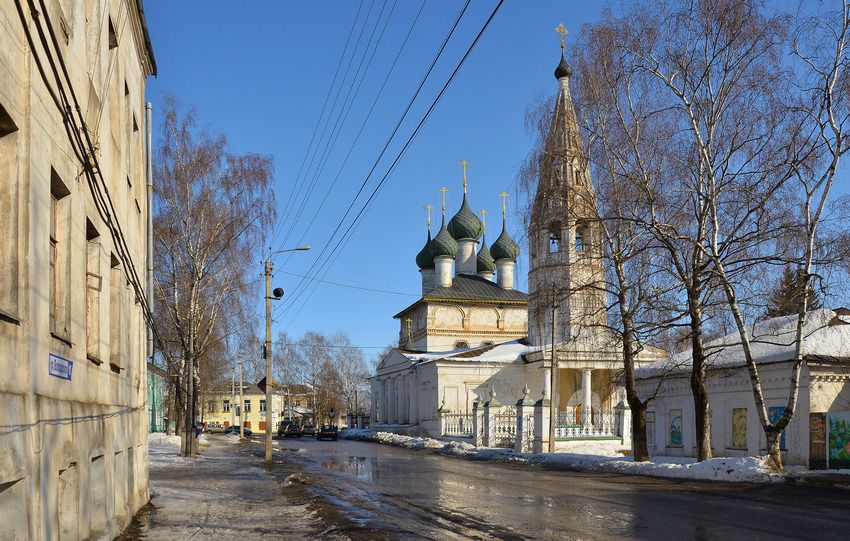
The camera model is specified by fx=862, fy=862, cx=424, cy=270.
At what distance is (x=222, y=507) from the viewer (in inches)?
592

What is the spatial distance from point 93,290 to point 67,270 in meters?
1.99

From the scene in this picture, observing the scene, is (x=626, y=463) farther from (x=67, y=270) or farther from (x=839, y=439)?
(x=67, y=270)

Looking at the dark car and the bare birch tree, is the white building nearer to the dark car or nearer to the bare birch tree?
the bare birch tree

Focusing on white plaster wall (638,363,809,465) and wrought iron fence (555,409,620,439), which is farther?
wrought iron fence (555,409,620,439)

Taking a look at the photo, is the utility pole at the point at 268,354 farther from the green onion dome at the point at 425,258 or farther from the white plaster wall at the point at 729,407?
the green onion dome at the point at 425,258

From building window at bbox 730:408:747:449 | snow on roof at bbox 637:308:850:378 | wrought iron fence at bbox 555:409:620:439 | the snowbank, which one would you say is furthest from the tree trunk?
wrought iron fence at bbox 555:409:620:439

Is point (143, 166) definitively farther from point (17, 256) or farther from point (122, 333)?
point (17, 256)

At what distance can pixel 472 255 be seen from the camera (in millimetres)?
77938

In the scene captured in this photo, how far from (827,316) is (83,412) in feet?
61.4

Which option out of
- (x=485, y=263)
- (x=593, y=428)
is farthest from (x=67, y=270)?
(x=485, y=263)

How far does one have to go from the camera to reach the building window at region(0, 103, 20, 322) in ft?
20.8

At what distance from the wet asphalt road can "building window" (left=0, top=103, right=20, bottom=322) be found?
6209mm

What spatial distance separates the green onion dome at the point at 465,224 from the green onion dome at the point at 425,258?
2.64 metres

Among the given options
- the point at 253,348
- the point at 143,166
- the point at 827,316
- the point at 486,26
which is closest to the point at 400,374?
the point at 253,348
